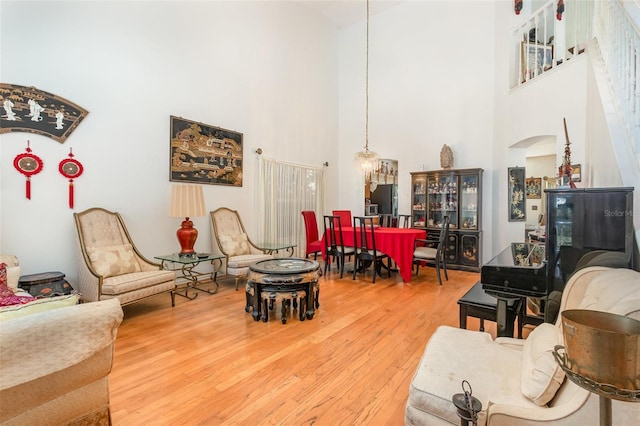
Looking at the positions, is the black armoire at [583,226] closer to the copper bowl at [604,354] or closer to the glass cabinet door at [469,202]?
the copper bowl at [604,354]

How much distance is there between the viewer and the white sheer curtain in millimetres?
5742

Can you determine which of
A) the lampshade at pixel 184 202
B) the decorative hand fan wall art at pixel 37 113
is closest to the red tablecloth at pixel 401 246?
the lampshade at pixel 184 202

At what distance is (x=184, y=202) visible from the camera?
13.0 ft

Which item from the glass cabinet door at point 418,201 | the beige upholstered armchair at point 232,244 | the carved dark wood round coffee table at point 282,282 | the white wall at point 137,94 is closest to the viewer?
the carved dark wood round coffee table at point 282,282

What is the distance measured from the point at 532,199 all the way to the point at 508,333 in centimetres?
709

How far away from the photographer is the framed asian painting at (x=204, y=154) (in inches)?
176

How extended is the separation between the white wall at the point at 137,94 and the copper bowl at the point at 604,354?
174 inches

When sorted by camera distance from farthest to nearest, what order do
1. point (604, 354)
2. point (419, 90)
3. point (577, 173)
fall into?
point (419, 90)
point (577, 173)
point (604, 354)

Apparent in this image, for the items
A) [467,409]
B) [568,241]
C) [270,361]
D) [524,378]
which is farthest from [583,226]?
[270,361]

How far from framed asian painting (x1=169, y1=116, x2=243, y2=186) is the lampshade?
0.58m

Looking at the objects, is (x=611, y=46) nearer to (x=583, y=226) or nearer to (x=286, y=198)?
(x=583, y=226)

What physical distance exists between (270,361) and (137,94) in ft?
12.3

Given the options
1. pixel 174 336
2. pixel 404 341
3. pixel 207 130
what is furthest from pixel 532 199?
pixel 174 336

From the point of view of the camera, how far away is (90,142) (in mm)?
→ 3688
